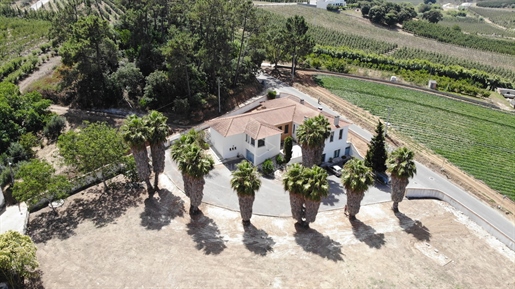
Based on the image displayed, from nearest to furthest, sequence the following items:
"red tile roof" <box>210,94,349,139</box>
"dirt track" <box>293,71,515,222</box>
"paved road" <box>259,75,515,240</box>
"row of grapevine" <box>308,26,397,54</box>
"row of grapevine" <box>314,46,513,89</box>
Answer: "paved road" <box>259,75,515,240</box> → "dirt track" <box>293,71,515,222</box> → "red tile roof" <box>210,94,349,139</box> → "row of grapevine" <box>314,46,513,89</box> → "row of grapevine" <box>308,26,397,54</box>

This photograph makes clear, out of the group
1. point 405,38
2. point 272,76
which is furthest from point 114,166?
point 405,38

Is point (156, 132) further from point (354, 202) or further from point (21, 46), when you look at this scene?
point (21, 46)

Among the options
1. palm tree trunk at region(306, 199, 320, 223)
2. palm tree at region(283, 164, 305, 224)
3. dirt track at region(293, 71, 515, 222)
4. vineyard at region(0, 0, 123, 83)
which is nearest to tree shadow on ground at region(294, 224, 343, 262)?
palm tree trunk at region(306, 199, 320, 223)

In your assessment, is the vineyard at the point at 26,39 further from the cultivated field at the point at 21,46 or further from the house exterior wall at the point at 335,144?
the house exterior wall at the point at 335,144

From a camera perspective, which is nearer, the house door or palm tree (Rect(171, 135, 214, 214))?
palm tree (Rect(171, 135, 214, 214))

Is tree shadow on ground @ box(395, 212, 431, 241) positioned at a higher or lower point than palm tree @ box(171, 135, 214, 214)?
lower

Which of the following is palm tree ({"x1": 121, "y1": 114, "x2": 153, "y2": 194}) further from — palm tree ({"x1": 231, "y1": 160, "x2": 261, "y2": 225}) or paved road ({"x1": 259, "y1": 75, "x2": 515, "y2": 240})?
paved road ({"x1": 259, "y1": 75, "x2": 515, "y2": 240})

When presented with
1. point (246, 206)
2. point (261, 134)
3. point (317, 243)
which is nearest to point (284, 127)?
point (261, 134)

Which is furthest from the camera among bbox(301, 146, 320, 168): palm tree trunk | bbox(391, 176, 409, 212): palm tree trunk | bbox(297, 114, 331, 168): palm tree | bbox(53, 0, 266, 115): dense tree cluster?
bbox(53, 0, 266, 115): dense tree cluster

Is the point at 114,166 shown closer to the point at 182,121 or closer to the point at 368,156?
the point at 182,121
